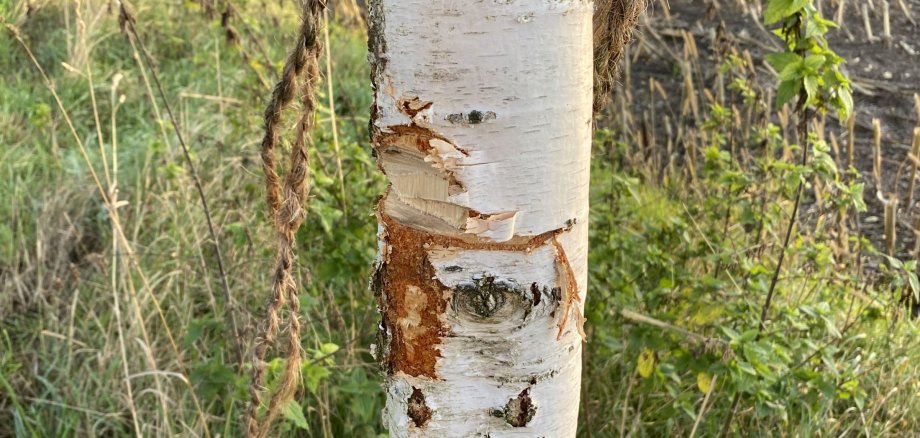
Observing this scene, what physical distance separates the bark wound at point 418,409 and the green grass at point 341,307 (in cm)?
72

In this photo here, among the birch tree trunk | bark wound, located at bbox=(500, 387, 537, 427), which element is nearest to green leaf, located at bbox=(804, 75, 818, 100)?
the birch tree trunk

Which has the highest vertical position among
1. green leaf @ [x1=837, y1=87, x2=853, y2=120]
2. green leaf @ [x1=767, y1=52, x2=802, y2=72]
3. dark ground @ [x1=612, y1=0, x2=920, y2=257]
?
green leaf @ [x1=767, y1=52, x2=802, y2=72]

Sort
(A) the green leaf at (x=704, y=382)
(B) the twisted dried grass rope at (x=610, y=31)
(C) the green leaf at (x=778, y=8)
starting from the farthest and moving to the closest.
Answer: (A) the green leaf at (x=704, y=382) < (C) the green leaf at (x=778, y=8) < (B) the twisted dried grass rope at (x=610, y=31)

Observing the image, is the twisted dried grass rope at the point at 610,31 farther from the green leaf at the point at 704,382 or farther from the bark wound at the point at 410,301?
the green leaf at the point at 704,382

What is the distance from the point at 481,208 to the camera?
0.86 m

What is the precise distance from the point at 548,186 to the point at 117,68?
3758 mm

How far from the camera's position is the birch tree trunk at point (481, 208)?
807mm

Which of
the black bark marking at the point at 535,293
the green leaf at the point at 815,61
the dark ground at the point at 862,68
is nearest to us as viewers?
the black bark marking at the point at 535,293

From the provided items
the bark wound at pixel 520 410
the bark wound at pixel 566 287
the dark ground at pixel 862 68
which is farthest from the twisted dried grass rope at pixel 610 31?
the dark ground at pixel 862 68

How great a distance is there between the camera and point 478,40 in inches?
31.1

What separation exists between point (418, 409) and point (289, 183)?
330 mm

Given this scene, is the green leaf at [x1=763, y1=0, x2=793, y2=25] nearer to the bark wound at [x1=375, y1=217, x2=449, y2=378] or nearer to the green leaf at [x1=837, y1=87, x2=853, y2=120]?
the green leaf at [x1=837, y1=87, x2=853, y2=120]

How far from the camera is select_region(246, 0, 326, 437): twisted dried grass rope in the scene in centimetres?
94

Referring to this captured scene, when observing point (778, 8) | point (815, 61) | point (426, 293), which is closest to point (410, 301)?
point (426, 293)
